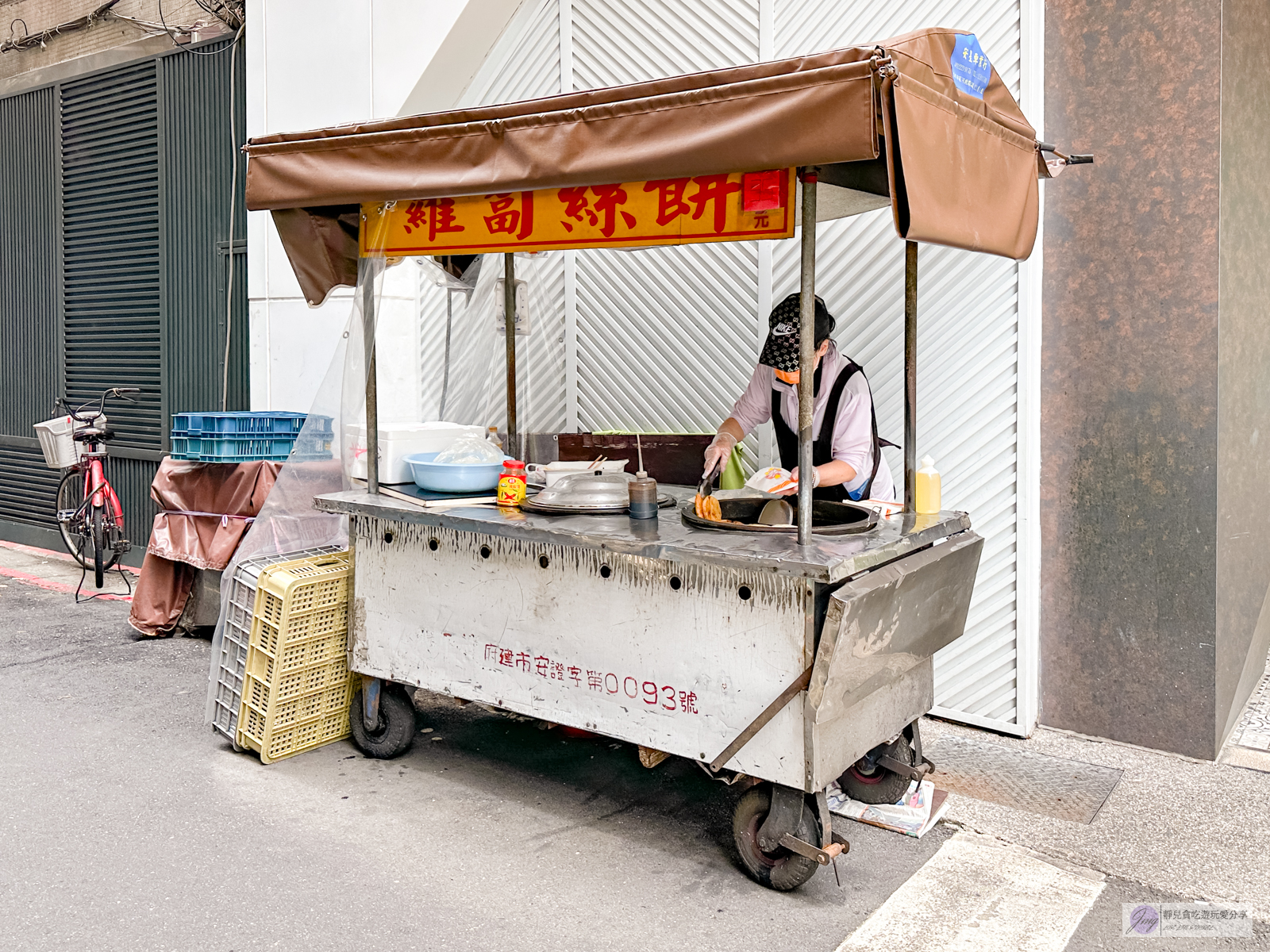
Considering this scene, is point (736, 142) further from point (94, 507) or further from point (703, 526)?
point (94, 507)

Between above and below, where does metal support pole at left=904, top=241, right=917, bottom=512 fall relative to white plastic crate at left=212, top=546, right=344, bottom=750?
above

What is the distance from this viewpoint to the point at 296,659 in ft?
15.6

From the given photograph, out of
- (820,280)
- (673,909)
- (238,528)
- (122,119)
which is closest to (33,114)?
(122,119)

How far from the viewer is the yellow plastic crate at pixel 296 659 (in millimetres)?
4688

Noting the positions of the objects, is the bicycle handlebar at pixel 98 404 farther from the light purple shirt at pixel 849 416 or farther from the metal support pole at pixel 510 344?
the light purple shirt at pixel 849 416

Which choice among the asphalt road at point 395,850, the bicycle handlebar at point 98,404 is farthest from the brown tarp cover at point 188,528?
the bicycle handlebar at point 98,404

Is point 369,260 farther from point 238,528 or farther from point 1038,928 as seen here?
point 1038,928

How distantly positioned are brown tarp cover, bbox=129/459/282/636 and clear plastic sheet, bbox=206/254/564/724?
1.02 meters

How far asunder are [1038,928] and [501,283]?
13.0 feet

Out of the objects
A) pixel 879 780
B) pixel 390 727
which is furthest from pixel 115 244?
pixel 879 780

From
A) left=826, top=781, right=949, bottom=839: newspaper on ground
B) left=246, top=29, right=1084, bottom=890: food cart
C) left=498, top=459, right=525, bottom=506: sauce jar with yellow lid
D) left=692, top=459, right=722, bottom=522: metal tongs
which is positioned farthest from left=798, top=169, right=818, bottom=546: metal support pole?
left=498, top=459, right=525, bottom=506: sauce jar with yellow lid

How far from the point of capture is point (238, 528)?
666 centimetres

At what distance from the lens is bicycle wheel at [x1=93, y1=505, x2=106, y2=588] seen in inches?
318

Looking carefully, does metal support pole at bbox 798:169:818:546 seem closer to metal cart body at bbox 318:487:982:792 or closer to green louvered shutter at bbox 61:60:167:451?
metal cart body at bbox 318:487:982:792
